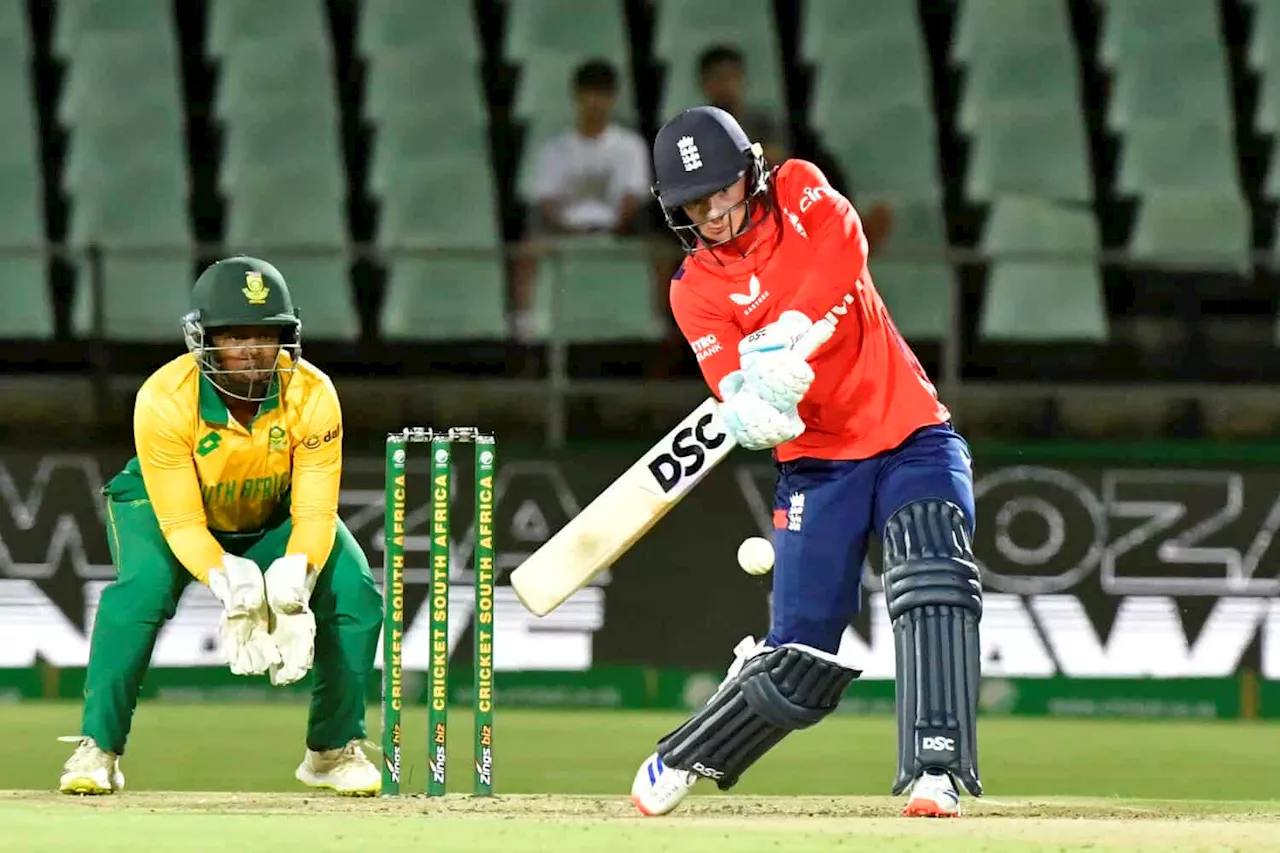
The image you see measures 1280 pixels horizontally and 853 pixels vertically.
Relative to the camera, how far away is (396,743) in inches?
258

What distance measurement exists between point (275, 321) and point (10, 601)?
3.75 metres

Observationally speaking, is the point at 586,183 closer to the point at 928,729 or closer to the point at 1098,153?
the point at 1098,153

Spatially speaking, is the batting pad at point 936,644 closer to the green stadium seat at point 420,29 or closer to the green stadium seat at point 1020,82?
the green stadium seat at point 1020,82

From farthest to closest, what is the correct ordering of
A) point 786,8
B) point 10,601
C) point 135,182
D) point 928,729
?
point 786,8, point 135,182, point 10,601, point 928,729

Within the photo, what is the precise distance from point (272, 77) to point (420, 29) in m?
0.76

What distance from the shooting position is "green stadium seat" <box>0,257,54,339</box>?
9.91 meters

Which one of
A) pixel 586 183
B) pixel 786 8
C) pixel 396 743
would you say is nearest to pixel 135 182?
pixel 586 183

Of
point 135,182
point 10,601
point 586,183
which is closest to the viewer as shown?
point 10,601

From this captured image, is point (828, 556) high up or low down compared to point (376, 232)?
down

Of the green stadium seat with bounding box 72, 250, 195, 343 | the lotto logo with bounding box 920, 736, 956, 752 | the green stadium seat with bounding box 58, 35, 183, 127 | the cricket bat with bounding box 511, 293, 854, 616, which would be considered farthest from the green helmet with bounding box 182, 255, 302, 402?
the green stadium seat with bounding box 58, 35, 183, 127

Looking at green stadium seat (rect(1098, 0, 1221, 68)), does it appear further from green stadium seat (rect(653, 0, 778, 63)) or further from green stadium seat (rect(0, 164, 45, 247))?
green stadium seat (rect(0, 164, 45, 247))

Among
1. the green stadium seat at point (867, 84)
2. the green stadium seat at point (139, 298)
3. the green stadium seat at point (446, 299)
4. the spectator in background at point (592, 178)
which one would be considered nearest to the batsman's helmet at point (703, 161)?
the green stadium seat at point (446, 299)

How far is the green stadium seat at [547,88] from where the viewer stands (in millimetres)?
11656

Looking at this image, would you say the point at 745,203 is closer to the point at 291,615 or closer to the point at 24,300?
the point at 291,615
